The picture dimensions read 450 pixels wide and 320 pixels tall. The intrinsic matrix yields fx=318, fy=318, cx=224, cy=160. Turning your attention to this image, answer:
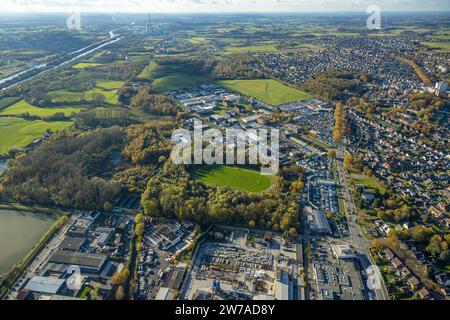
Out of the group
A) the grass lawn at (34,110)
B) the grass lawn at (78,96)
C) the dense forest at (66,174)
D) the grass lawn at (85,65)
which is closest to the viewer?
the dense forest at (66,174)

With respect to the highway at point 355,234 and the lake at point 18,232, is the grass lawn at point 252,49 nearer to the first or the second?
the highway at point 355,234

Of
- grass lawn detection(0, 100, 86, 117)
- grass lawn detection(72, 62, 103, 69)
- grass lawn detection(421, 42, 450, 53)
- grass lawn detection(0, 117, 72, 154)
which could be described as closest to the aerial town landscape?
grass lawn detection(0, 117, 72, 154)

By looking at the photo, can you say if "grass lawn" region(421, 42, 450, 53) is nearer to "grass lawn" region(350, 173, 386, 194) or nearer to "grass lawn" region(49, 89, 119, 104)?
"grass lawn" region(350, 173, 386, 194)

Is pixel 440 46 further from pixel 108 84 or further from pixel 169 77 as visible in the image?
pixel 108 84

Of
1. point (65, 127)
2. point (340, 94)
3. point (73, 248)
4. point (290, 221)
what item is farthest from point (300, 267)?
point (340, 94)

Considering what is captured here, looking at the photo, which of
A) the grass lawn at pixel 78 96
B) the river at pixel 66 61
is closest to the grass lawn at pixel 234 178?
the grass lawn at pixel 78 96
